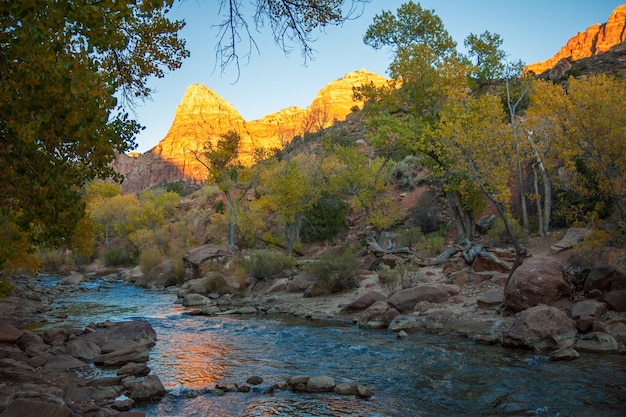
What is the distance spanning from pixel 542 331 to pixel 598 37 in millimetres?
95545

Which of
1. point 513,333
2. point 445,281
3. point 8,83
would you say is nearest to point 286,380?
point 513,333

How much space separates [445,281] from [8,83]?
13.7m

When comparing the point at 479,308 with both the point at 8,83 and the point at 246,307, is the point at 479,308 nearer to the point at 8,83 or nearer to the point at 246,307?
the point at 246,307

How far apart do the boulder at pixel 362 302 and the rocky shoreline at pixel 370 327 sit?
0.10 ft

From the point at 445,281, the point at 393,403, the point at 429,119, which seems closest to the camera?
the point at 393,403

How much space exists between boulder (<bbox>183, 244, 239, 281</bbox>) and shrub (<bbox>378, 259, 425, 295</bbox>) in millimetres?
11893

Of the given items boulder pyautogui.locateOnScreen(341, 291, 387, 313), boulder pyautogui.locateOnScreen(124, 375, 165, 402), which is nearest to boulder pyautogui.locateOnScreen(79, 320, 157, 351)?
boulder pyautogui.locateOnScreen(124, 375, 165, 402)

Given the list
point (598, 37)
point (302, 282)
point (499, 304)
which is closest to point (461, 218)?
point (302, 282)

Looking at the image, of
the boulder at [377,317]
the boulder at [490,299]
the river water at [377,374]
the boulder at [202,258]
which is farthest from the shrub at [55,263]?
the boulder at [490,299]

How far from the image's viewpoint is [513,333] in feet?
30.9

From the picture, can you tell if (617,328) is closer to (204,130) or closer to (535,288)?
(535,288)

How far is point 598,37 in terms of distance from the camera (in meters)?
84.3

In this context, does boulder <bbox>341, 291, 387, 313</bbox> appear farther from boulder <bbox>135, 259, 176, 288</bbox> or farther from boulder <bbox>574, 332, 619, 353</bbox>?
boulder <bbox>135, 259, 176, 288</bbox>

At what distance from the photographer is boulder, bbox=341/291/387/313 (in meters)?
14.4
